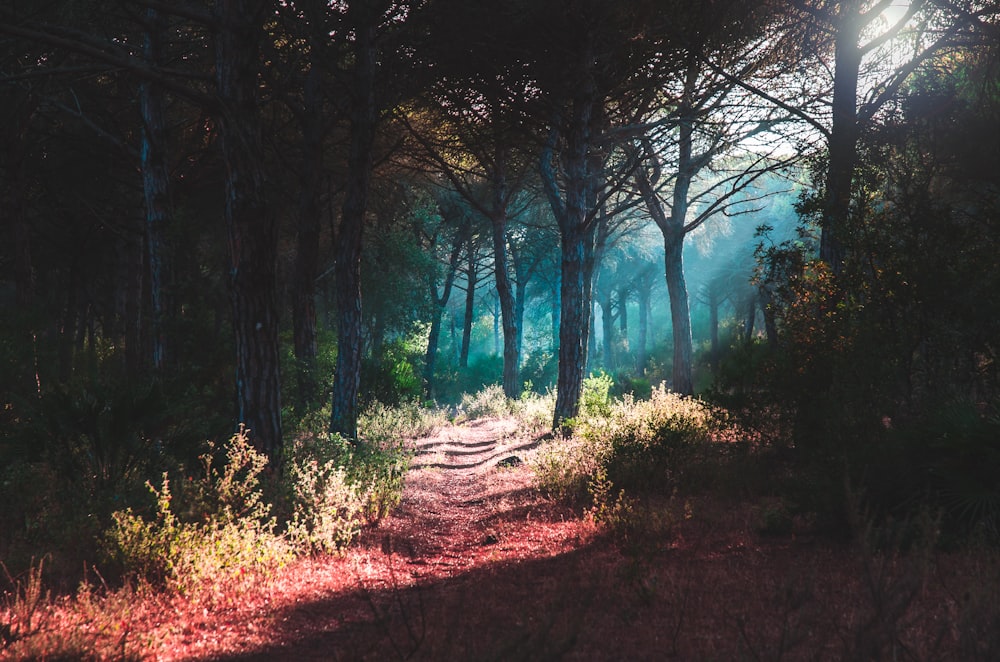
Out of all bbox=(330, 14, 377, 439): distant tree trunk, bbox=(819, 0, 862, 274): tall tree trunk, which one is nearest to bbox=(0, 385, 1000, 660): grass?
bbox=(330, 14, 377, 439): distant tree trunk

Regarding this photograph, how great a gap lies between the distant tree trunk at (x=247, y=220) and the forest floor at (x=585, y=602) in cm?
207

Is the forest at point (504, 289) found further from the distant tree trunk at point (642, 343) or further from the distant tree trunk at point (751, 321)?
the distant tree trunk at point (642, 343)

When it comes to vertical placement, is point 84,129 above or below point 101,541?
above

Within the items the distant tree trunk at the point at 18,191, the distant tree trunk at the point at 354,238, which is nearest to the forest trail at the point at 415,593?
the distant tree trunk at the point at 354,238

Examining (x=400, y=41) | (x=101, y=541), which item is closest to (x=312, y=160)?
(x=400, y=41)

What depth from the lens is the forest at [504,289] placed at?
505cm

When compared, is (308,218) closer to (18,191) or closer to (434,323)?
(18,191)

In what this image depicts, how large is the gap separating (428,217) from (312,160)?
49.7 feet

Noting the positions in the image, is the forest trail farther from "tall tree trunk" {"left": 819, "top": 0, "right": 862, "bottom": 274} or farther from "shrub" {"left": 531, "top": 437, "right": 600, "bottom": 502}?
"tall tree trunk" {"left": 819, "top": 0, "right": 862, "bottom": 274}

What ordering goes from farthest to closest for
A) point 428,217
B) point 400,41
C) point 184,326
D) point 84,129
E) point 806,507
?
point 428,217
point 84,129
point 400,41
point 184,326
point 806,507

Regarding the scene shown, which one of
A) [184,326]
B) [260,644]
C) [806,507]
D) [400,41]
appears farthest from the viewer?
[400,41]

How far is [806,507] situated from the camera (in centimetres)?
607

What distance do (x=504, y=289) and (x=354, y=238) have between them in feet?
32.9

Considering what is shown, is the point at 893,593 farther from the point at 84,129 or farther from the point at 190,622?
the point at 84,129
